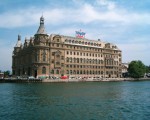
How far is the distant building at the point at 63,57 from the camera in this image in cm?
15962

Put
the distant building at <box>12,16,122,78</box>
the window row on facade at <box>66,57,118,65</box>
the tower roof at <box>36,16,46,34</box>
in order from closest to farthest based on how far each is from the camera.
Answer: the distant building at <box>12,16,122,78</box> → the tower roof at <box>36,16,46,34</box> → the window row on facade at <box>66,57,118,65</box>

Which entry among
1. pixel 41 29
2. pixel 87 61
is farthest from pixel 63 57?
pixel 41 29

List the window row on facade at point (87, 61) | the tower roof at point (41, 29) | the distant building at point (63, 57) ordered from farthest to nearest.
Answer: the window row on facade at point (87, 61) < the tower roof at point (41, 29) < the distant building at point (63, 57)

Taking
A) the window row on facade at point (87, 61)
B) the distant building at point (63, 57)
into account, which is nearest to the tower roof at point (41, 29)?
the distant building at point (63, 57)

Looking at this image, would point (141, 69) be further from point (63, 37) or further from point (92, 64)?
point (63, 37)

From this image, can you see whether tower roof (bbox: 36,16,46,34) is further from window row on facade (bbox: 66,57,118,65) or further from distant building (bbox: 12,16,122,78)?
window row on facade (bbox: 66,57,118,65)

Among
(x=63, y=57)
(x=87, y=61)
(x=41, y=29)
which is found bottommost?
(x=87, y=61)

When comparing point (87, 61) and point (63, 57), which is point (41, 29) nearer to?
point (63, 57)

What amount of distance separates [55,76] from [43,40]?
2356 cm

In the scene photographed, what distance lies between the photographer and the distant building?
15962 cm

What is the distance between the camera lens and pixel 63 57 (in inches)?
6654

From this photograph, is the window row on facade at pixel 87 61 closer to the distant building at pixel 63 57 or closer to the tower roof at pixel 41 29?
the distant building at pixel 63 57

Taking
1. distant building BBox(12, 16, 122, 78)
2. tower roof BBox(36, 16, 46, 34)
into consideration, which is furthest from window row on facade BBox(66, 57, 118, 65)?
tower roof BBox(36, 16, 46, 34)

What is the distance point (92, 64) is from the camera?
185 meters
